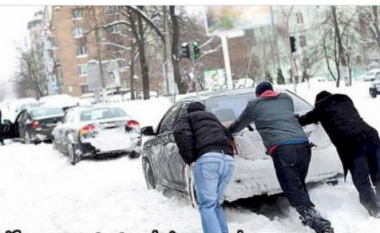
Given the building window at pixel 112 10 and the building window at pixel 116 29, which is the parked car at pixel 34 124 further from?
the building window at pixel 112 10

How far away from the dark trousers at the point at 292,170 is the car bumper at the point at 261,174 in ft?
0.82

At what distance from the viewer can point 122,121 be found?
6.67 meters

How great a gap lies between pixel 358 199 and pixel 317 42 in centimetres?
200

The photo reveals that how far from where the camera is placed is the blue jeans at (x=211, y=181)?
3416 mm

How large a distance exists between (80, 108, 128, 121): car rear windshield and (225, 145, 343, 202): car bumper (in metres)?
2.46

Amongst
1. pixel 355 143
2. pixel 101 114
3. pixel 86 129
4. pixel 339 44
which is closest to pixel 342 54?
pixel 339 44

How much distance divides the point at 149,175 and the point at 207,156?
6.89 feet

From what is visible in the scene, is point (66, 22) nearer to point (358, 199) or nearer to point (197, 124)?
point (197, 124)

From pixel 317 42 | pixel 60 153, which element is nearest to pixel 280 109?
pixel 317 42

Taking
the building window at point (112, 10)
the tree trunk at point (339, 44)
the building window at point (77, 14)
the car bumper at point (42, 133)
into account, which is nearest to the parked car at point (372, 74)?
the tree trunk at point (339, 44)

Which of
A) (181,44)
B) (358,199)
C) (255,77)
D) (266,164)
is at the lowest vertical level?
(358,199)

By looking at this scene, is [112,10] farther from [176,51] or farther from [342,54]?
[342,54]

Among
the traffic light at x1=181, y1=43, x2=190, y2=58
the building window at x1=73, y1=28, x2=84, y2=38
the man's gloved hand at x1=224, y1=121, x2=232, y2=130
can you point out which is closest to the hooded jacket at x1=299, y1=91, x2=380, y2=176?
the man's gloved hand at x1=224, y1=121, x2=232, y2=130

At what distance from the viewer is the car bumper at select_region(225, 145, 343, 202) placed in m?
3.91
